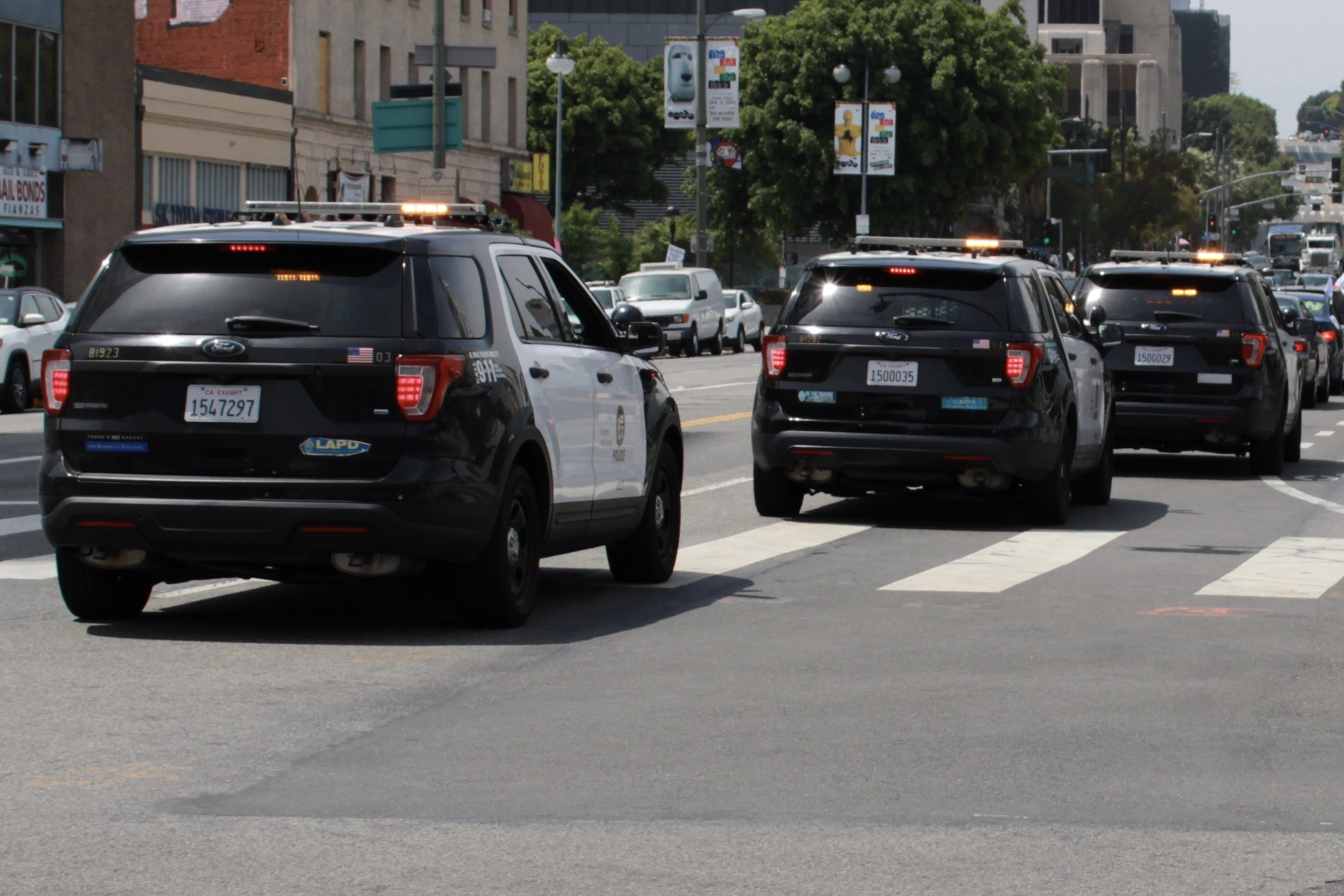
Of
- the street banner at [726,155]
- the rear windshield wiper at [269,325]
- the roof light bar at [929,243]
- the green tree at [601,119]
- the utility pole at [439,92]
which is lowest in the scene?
the rear windshield wiper at [269,325]

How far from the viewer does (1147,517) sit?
50.7ft

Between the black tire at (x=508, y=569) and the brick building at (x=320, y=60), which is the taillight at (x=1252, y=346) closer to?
the black tire at (x=508, y=569)

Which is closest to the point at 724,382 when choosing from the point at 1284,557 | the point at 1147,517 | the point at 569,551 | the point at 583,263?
the point at 1147,517

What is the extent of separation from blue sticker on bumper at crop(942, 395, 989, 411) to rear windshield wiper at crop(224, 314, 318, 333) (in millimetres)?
5903

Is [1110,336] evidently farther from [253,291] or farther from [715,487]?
[253,291]

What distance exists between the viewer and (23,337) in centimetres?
2731

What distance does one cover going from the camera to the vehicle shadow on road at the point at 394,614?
930 centimetres

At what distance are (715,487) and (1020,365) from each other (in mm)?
4043

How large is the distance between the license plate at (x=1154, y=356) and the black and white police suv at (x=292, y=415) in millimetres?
10285

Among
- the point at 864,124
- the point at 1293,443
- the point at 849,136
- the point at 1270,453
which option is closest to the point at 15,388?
the point at 1293,443

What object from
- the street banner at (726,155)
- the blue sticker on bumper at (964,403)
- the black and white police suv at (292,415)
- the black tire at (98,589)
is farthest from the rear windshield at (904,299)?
the street banner at (726,155)

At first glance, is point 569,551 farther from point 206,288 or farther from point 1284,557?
point 1284,557

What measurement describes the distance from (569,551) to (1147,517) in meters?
6.31

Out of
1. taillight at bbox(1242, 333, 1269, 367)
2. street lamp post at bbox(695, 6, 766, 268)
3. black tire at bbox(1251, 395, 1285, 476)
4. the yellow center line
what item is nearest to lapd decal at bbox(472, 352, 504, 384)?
taillight at bbox(1242, 333, 1269, 367)
